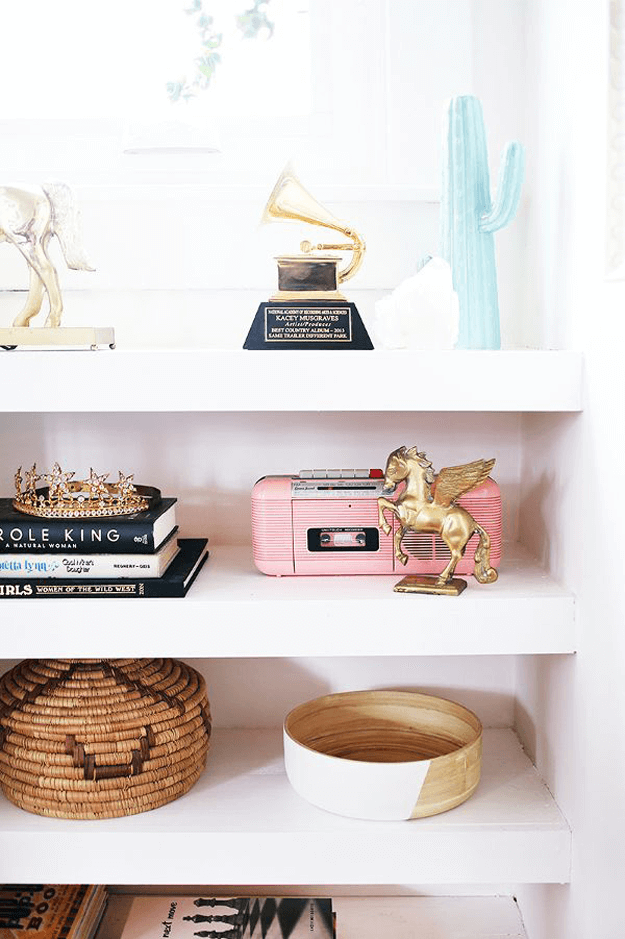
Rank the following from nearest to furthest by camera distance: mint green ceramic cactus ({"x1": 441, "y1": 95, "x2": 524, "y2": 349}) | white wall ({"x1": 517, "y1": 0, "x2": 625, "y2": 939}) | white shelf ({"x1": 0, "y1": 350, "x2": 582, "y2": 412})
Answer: white wall ({"x1": 517, "y1": 0, "x2": 625, "y2": 939})
white shelf ({"x1": 0, "y1": 350, "x2": 582, "y2": 412})
mint green ceramic cactus ({"x1": 441, "y1": 95, "x2": 524, "y2": 349})

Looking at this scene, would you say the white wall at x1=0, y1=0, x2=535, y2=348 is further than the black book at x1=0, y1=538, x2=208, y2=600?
Yes

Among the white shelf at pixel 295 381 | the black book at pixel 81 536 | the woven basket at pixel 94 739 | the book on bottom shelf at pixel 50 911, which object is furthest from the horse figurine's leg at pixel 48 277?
the book on bottom shelf at pixel 50 911

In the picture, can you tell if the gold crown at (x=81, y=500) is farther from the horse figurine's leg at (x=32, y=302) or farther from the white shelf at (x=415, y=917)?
the white shelf at (x=415, y=917)

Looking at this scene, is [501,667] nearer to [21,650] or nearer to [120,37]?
[21,650]

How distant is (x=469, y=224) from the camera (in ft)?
3.86

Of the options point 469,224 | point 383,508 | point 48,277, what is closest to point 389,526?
point 383,508

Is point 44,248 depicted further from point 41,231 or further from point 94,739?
point 94,739

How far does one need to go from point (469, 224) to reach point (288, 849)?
0.78 meters

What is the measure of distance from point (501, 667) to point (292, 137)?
827 millimetres

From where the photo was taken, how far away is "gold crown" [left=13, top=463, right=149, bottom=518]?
1.13 m

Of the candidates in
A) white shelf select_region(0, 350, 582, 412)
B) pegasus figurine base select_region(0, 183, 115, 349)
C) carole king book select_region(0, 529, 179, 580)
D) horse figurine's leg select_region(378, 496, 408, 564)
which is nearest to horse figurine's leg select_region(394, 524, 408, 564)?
horse figurine's leg select_region(378, 496, 408, 564)

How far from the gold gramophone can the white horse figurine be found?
25 centimetres

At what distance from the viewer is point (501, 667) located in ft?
4.62

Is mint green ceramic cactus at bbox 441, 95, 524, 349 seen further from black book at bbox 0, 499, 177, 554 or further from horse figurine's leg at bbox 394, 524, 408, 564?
black book at bbox 0, 499, 177, 554
